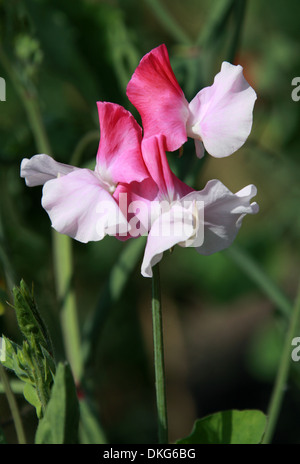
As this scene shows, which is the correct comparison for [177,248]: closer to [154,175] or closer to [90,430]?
[90,430]

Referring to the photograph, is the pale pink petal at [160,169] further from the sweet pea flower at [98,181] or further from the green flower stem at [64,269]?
the green flower stem at [64,269]

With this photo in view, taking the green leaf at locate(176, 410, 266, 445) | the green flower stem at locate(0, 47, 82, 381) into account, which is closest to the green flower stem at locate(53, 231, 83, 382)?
the green flower stem at locate(0, 47, 82, 381)

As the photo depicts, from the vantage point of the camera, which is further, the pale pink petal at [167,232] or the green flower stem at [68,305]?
the green flower stem at [68,305]

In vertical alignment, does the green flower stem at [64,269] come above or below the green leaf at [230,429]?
above

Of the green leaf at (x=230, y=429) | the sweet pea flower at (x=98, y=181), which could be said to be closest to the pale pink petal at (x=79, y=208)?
the sweet pea flower at (x=98, y=181)

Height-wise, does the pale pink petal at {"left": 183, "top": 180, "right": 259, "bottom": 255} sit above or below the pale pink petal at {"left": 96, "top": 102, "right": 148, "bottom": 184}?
below

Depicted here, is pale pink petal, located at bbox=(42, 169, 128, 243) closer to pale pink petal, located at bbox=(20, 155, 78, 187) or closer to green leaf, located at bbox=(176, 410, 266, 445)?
pale pink petal, located at bbox=(20, 155, 78, 187)
